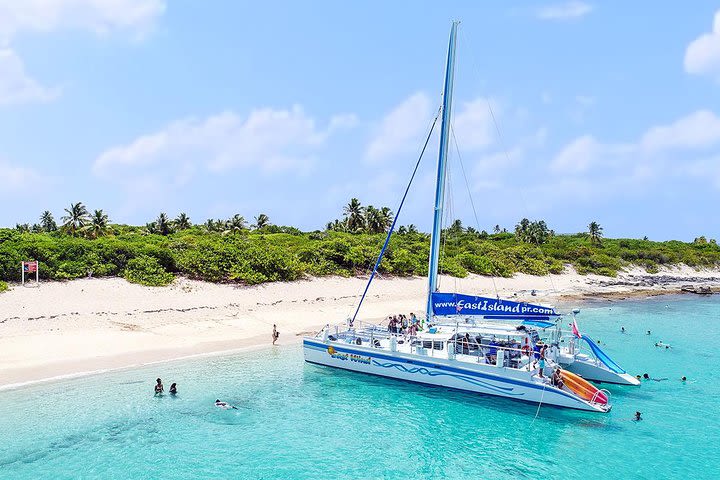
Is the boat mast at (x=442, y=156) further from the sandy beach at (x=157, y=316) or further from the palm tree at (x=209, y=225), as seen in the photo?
the palm tree at (x=209, y=225)

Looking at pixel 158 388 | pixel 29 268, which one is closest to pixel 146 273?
pixel 29 268

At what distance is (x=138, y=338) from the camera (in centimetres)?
3034

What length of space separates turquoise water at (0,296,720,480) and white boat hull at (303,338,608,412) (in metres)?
0.48

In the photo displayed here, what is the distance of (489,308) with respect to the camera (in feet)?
79.9

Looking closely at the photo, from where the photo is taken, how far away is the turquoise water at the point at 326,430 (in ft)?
53.9

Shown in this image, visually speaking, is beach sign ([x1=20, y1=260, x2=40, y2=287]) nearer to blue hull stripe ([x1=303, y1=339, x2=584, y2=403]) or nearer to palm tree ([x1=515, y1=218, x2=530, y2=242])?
blue hull stripe ([x1=303, y1=339, x2=584, y2=403])

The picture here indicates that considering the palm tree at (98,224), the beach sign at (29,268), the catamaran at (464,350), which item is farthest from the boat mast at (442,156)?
the palm tree at (98,224)

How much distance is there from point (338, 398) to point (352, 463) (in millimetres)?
6358

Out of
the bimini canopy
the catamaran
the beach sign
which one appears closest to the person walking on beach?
the catamaran

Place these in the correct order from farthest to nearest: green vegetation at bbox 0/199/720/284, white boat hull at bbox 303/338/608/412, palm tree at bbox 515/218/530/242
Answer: palm tree at bbox 515/218/530/242
green vegetation at bbox 0/199/720/284
white boat hull at bbox 303/338/608/412

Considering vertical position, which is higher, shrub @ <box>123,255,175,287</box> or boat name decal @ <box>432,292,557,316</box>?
shrub @ <box>123,255,175,287</box>

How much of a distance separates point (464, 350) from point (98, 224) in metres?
46.4

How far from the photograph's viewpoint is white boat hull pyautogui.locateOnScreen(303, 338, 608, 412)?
70.7ft

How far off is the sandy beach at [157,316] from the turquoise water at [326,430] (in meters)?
3.09
